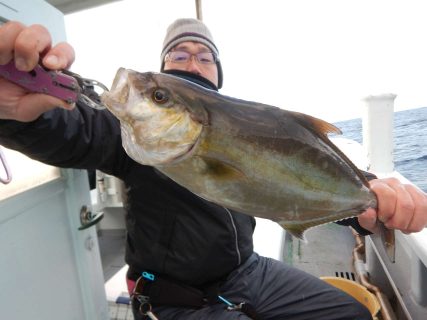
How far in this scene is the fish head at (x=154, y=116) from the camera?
0.98m

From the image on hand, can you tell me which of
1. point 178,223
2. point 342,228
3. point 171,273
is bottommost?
point 342,228

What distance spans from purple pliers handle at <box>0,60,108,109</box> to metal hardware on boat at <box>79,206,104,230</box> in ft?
3.95

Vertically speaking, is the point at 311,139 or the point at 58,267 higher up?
the point at 311,139

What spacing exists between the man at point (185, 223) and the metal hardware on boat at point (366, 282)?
0.85 metres

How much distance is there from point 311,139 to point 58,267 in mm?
1636

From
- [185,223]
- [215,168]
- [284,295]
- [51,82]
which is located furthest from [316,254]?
[51,82]

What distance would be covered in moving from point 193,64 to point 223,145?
4.72ft

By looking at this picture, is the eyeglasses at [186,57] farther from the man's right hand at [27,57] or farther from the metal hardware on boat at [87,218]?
the man's right hand at [27,57]

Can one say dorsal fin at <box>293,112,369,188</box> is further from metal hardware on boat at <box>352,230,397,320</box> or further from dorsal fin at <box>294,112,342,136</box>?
metal hardware on boat at <box>352,230,397,320</box>

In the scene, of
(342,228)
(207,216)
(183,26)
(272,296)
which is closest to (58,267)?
(207,216)

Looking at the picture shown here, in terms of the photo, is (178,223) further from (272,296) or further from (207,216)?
(272,296)

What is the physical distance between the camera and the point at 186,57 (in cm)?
231

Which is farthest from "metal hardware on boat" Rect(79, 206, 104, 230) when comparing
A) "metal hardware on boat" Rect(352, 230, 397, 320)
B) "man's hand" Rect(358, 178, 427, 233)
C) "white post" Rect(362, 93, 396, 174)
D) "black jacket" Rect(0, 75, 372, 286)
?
"white post" Rect(362, 93, 396, 174)

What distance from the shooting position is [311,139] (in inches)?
45.7
